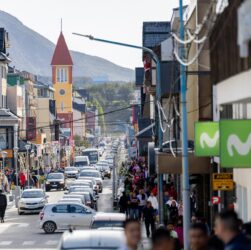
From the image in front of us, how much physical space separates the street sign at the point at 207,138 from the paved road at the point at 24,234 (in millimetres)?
11690

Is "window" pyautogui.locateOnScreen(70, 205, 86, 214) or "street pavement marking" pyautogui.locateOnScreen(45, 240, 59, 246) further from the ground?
"window" pyautogui.locateOnScreen(70, 205, 86, 214)

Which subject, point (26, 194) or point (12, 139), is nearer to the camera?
point (26, 194)

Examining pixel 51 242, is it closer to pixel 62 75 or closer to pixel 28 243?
pixel 28 243

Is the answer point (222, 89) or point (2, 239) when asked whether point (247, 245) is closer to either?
point (222, 89)

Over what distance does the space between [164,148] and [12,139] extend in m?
61.4

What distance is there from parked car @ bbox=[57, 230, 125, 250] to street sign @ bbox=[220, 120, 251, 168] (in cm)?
211

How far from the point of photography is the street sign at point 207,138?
23.0 metres

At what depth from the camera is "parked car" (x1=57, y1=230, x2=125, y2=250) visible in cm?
1680

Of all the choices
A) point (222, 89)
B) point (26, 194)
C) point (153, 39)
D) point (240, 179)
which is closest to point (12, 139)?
point (153, 39)

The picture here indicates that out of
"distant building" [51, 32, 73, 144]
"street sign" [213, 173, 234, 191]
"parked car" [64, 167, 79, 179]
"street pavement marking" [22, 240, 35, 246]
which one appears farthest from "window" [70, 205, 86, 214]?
"distant building" [51, 32, 73, 144]

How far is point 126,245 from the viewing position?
12859 mm

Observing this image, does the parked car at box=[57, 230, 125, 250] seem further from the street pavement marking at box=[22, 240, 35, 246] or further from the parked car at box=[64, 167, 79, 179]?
the parked car at box=[64, 167, 79, 179]

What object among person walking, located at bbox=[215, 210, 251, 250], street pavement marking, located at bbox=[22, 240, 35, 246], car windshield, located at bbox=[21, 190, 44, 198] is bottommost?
street pavement marking, located at bbox=[22, 240, 35, 246]

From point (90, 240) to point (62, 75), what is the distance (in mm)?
178897
